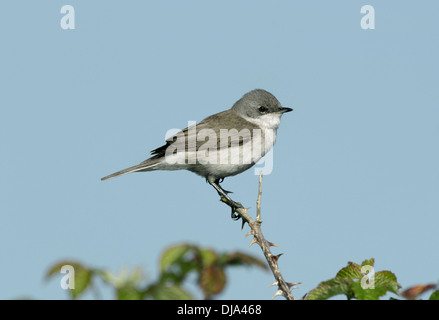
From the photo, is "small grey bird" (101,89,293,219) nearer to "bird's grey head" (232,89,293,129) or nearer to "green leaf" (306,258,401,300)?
"bird's grey head" (232,89,293,129)

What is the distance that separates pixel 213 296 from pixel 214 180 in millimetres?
5665

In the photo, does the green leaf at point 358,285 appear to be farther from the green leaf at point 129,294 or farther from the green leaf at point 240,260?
the green leaf at point 129,294

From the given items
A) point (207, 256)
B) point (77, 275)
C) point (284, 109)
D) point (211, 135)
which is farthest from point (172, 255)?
point (284, 109)

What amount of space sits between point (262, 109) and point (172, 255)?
634cm

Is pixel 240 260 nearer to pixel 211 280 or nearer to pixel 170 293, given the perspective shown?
pixel 211 280

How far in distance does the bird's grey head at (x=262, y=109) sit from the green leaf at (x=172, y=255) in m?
5.88

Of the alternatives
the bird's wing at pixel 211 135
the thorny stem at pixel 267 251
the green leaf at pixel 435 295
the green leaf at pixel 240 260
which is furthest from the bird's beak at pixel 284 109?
the green leaf at pixel 435 295

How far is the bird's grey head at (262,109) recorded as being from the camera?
29.1 ft

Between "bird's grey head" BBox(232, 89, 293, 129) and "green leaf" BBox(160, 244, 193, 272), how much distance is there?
588cm

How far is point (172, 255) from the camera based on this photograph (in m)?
3.00

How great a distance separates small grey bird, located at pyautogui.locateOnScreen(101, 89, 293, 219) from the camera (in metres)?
7.89

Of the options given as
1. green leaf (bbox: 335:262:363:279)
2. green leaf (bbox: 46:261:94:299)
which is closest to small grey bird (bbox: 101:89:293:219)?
green leaf (bbox: 335:262:363:279)
